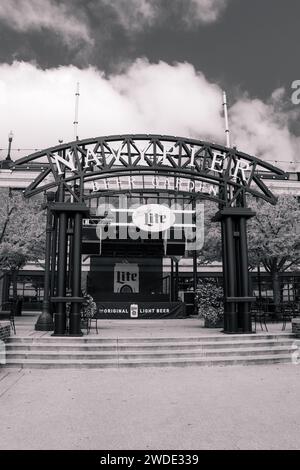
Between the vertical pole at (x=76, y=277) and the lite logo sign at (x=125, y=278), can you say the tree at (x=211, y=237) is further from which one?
the vertical pole at (x=76, y=277)

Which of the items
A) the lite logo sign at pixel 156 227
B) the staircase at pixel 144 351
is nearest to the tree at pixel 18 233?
the lite logo sign at pixel 156 227

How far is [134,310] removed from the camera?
72.7 ft

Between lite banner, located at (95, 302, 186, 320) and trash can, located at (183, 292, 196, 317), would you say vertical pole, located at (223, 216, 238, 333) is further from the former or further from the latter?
trash can, located at (183, 292, 196, 317)

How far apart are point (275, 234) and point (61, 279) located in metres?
13.8

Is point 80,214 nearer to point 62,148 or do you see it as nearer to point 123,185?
point 62,148

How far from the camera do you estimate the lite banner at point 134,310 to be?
22.1 meters

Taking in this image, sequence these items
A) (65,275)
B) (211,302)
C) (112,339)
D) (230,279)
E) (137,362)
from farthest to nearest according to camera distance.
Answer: (211,302), (230,279), (65,275), (112,339), (137,362)

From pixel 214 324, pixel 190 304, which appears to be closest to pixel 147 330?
pixel 214 324

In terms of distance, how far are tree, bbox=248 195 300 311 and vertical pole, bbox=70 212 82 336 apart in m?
12.0

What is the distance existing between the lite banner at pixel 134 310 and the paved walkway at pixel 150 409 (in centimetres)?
1302

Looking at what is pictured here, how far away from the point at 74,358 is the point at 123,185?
93.0 feet

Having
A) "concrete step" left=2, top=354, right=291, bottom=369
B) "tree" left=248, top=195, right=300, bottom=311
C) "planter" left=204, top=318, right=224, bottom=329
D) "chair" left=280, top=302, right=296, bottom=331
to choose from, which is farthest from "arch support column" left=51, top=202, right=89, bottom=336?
"tree" left=248, top=195, right=300, bottom=311

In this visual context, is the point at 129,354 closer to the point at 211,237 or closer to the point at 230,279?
the point at 230,279

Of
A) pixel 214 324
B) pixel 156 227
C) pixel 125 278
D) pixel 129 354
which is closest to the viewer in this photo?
pixel 129 354
